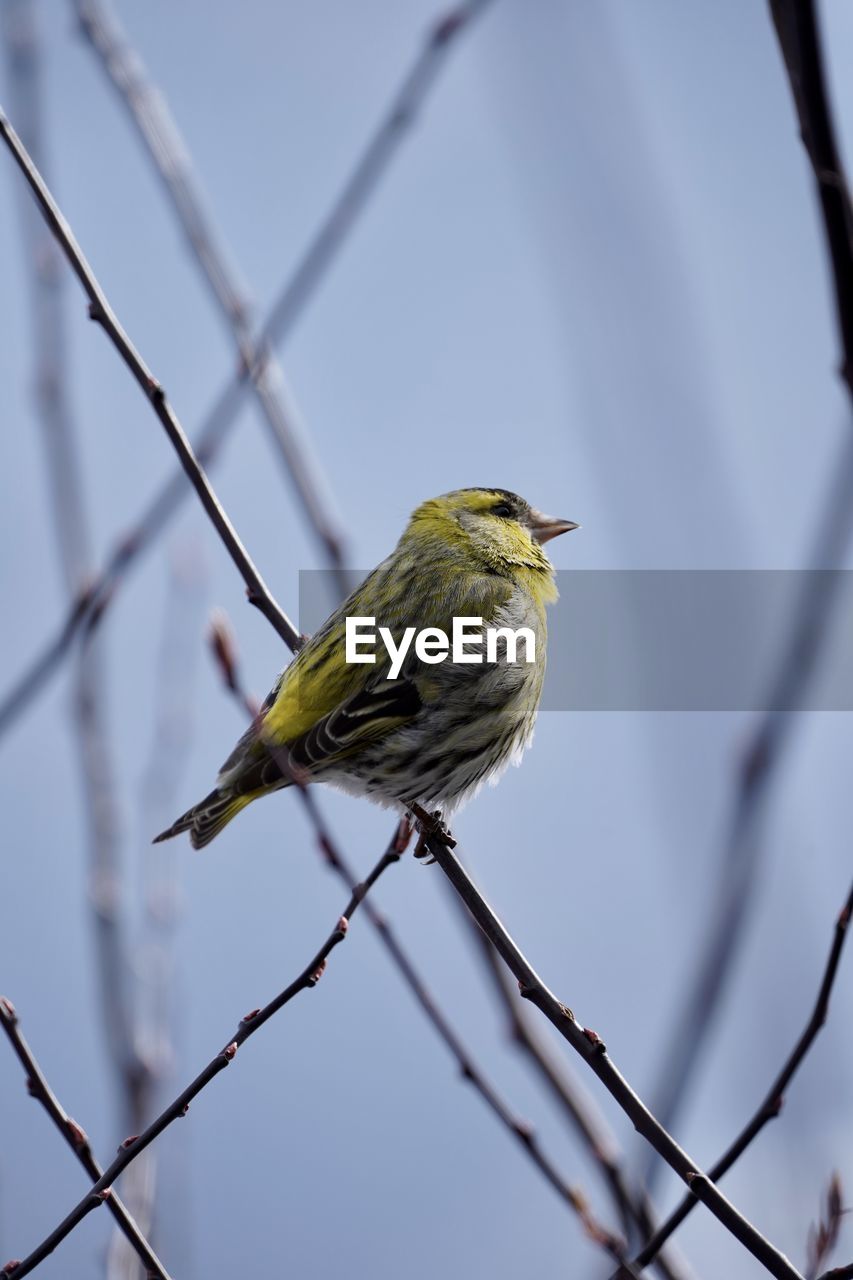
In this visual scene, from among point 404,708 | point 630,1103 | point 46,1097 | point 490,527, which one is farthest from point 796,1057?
point 490,527

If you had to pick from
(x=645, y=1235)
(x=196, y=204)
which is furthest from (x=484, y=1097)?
(x=196, y=204)

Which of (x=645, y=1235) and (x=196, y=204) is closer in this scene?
(x=645, y=1235)

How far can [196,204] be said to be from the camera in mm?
4035

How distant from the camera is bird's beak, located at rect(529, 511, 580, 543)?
5977 mm

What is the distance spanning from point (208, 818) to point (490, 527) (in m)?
1.95

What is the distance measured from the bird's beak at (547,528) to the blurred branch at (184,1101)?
3.16 m

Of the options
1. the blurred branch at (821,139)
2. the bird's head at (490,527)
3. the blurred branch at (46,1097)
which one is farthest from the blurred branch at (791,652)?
the bird's head at (490,527)

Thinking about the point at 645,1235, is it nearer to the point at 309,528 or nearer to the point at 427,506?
the point at 309,528

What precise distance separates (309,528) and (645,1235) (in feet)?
7.16

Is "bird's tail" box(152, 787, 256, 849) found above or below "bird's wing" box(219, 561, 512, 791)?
below

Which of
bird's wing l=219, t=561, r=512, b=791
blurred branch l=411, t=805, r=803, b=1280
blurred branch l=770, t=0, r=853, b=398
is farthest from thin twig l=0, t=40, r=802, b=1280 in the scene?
blurred branch l=770, t=0, r=853, b=398

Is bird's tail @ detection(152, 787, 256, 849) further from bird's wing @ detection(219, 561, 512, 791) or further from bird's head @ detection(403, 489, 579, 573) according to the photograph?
bird's head @ detection(403, 489, 579, 573)

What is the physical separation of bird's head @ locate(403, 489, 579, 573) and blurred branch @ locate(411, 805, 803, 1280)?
7.69 feet

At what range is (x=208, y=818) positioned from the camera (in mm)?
4754
